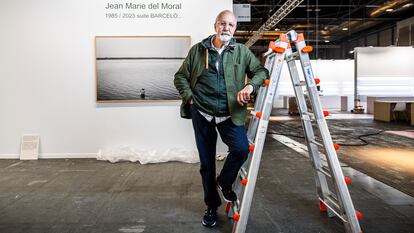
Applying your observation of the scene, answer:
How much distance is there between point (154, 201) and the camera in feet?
10.1

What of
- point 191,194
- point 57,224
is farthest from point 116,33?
point 57,224

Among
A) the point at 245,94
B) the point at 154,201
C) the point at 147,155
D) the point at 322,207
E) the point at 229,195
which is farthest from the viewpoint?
the point at 147,155

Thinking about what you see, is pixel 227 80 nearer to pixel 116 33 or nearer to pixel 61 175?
pixel 61 175

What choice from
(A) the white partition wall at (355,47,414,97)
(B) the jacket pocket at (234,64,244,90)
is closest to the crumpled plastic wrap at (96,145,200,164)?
(B) the jacket pocket at (234,64,244,90)

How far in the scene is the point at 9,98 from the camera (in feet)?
16.5

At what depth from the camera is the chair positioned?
10750mm

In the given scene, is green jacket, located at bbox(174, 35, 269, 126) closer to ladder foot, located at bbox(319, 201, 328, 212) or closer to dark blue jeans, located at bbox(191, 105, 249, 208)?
dark blue jeans, located at bbox(191, 105, 249, 208)

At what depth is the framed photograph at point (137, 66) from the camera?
493 cm

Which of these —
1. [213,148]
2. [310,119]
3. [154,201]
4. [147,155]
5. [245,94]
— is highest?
[245,94]

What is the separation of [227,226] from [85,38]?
361 cm

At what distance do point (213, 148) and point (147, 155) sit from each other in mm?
2537

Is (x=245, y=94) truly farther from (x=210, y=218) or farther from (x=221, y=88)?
(x=210, y=218)

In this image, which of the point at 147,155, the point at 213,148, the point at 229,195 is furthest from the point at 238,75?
the point at 147,155

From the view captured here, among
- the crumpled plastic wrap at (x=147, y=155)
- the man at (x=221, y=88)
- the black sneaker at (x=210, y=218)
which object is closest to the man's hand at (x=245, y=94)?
the man at (x=221, y=88)
